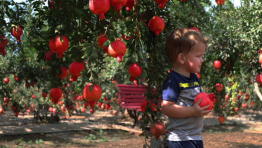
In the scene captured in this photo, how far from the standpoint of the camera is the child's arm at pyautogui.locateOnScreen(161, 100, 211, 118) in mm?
1649

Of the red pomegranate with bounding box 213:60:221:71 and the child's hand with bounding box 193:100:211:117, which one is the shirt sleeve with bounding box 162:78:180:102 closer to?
the child's hand with bounding box 193:100:211:117

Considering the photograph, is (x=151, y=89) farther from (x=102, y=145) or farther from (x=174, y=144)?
(x=102, y=145)

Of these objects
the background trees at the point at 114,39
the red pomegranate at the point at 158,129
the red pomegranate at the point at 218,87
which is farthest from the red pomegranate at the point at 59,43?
the red pomegranate at the point at 218,87

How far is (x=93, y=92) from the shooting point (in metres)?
1.41

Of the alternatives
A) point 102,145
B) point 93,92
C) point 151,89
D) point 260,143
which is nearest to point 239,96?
point 260,143

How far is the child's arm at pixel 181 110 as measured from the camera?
64.9 inches

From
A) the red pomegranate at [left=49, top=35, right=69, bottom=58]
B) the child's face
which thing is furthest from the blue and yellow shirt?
the red pomegranate at [left=49, top=35, right=69, bottom=58]

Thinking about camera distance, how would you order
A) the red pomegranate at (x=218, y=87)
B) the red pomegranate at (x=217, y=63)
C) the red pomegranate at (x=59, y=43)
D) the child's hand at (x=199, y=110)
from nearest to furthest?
the child's hand at (x=199, y=110) < the red pomegranate at (x=59, y=43) < the red pomegranate at (x=217, y=63) < the red pomegranate at (x=218, y=87)

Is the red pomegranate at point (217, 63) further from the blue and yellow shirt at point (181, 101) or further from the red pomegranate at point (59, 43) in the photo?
the red pomegranate at point (59, 43)

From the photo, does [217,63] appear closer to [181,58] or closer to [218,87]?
[218,87]

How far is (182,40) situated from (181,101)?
39 cm

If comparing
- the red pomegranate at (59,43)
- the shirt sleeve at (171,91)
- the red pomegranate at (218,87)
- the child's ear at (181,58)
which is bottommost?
the shirt sleeve at (171,91)

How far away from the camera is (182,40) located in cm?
181

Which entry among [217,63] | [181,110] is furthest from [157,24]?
[217,63]
